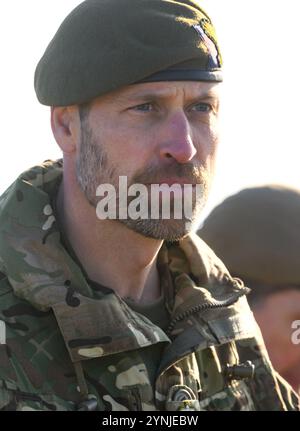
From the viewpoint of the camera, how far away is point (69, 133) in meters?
4.73

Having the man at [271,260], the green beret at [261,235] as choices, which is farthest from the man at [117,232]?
the green beret at [261,235]

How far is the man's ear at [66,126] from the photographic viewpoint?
4.68 m

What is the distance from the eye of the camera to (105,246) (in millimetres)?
4602

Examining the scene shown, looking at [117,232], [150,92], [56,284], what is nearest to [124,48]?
[150,92]

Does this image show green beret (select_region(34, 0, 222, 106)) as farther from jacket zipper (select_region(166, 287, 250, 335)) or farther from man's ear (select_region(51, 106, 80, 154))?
jacket zipper (select_region(166, 287, 250, 335))

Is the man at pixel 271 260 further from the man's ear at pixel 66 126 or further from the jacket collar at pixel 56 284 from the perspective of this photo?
the man's ear at pixel 66 126

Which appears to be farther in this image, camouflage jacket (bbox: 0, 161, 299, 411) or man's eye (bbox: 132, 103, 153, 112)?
man's eye (bbox: 132, 103, 153, 112)

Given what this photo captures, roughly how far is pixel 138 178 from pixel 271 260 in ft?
6.61

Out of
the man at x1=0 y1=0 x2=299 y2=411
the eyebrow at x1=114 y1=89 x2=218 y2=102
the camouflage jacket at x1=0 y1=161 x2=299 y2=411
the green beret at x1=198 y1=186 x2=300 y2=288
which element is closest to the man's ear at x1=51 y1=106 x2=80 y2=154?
the man at x1=0 y1=0 x2=299 y2=411

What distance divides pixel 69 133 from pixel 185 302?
0.87 m

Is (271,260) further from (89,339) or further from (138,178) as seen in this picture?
(89,339)

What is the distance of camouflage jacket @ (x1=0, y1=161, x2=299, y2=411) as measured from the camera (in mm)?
4230

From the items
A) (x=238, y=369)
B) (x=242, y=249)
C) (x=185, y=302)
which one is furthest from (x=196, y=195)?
(x=242, y=249)

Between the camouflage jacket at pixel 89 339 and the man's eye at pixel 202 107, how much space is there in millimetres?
665
